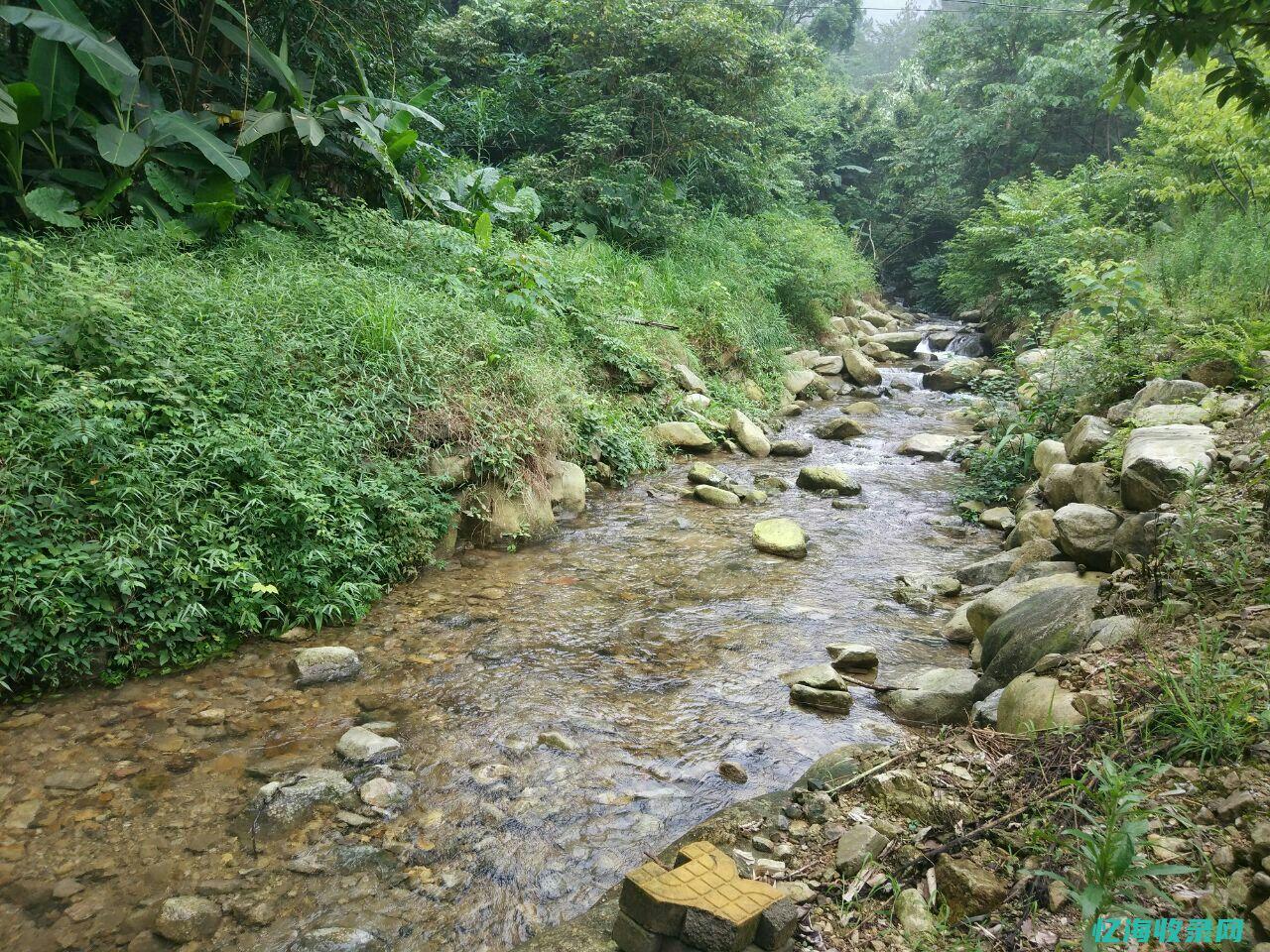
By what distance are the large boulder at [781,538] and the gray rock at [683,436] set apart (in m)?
2.61

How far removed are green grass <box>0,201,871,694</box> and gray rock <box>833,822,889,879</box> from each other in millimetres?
3129

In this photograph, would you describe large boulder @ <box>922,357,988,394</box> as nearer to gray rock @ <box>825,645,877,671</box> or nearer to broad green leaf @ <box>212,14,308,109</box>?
gray rock @ <box>825,645,877,671</box>

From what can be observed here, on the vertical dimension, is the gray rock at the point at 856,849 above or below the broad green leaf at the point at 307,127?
below

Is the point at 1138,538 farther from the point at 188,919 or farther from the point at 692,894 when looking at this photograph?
the point at 188,919

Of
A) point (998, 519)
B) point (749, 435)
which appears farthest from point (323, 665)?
point (749, 435)

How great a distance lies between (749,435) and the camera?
9469 millimetres

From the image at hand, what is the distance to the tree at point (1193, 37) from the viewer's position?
2.09m

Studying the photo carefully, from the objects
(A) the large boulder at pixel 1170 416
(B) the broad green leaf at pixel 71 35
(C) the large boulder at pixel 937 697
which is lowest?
(C) the large boulder at pixel 937 697

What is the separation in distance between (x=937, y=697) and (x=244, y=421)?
13.9 ft

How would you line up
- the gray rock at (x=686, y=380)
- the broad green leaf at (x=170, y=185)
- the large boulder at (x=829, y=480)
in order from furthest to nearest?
Answer: the gray rock at (x=686, y=380), the large boulder at (x=829, y=480), the broad green leaf at (x=170, y=185)

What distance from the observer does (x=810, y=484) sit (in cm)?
802

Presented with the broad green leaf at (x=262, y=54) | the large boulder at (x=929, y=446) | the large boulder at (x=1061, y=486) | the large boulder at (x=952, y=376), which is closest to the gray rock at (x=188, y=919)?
the large boulder at (x=1061, y=486)

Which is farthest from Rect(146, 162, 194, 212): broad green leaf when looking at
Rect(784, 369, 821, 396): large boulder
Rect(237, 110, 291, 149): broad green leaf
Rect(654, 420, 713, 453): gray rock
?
Rect(784, 369, 821, 396): large boulder

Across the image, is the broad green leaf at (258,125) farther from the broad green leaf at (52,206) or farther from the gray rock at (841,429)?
the gray rock at (841,429)
